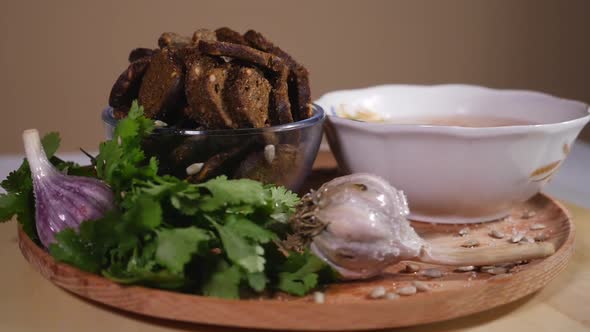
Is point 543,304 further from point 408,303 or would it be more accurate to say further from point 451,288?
point 408,303

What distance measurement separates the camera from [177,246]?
94 cm

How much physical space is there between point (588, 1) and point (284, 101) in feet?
7.75

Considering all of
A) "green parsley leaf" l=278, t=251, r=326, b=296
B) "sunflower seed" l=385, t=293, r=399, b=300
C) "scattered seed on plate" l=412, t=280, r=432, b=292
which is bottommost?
"scattered seed on plate" l=412, t=280, r=432, b=292

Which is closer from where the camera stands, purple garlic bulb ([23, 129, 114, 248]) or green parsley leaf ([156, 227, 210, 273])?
green parsley leaf ([156, 227, 210, 273])

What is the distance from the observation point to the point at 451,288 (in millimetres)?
1005

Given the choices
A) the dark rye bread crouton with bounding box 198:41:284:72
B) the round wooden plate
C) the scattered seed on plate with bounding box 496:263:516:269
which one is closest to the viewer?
the round wooden plate

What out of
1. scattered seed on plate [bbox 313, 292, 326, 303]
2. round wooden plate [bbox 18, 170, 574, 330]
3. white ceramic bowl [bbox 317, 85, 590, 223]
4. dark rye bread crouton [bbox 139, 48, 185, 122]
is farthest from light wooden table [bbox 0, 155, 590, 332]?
dark rye bread crouton [bbox 139, 48, 185, 122]

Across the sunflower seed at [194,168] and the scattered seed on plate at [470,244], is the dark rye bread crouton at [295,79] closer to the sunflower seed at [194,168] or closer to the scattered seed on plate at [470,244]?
the sunflower seed at [194,168]

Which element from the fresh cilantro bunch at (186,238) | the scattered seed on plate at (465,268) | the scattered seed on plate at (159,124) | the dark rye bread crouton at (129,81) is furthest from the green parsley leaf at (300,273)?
the dark rye bread crouton at (129,81)

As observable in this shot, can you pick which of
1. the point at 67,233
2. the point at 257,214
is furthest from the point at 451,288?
the point at 67,233

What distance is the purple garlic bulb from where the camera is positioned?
1064 millimetres

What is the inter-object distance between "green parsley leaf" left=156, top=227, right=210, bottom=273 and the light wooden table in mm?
102

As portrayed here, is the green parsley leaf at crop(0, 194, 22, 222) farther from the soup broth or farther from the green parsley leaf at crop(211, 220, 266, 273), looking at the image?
the soup broth

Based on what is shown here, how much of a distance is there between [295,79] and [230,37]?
149 millimetres
